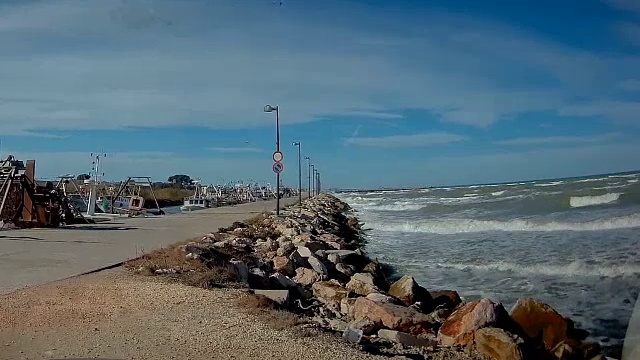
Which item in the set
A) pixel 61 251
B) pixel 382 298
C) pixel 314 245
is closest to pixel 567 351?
pixel 382 298

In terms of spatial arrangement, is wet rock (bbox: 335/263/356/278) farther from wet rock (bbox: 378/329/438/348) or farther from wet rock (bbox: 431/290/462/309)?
wet rock (bbox: 378/329/438/348)

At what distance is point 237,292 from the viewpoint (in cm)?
851

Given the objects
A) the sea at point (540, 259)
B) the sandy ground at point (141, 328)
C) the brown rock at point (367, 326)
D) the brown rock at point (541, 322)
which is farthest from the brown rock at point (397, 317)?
the sea at point (540, 259)

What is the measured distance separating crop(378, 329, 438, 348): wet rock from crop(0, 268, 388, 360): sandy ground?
3.57ft

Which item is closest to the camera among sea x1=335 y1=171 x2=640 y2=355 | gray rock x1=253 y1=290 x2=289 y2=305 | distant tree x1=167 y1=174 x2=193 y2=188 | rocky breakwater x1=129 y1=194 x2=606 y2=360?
rocky breakwater x1=129 y1=194 x2=606 y2=360

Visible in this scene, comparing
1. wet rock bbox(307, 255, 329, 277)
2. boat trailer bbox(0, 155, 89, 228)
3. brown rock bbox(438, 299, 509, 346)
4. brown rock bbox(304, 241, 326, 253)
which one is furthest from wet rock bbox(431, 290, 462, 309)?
boat trailer bbox(0, 155, 89, 228)

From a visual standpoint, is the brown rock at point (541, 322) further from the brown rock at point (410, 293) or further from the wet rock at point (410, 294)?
the brown rock at point (410, 293)

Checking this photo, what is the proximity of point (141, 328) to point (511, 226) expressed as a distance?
78.9 feet

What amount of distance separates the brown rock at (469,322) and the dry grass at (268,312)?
6.43 feet

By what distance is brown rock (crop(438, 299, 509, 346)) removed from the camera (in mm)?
7652

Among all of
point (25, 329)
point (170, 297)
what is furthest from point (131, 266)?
point (25, 329)

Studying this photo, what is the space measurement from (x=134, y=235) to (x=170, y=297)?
11011 mm

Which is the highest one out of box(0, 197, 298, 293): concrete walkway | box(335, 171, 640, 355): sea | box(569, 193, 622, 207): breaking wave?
box(569, 193, 622, 207): breaking wave

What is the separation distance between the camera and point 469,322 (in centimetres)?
785
